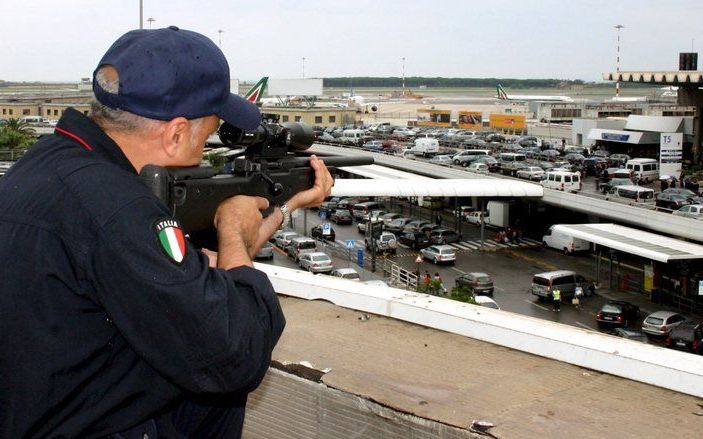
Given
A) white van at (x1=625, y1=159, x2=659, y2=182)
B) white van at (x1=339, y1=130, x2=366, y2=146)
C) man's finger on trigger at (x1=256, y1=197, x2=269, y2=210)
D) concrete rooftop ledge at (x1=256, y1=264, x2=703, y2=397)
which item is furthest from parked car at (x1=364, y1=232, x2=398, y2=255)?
man's finger on trigger at (x1=256, y1=197, x2=269, y2=210)

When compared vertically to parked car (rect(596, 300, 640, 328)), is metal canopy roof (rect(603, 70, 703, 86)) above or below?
above

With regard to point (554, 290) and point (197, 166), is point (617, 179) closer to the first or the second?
point (554, 290)

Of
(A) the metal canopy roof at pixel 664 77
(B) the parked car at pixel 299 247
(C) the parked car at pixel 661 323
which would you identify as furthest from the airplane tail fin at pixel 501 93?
(C) the parked car at pixel 661 323

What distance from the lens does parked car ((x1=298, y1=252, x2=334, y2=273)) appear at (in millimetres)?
22406

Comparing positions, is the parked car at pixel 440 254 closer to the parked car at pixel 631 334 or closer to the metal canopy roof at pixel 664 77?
the parked car at pixel 631 334

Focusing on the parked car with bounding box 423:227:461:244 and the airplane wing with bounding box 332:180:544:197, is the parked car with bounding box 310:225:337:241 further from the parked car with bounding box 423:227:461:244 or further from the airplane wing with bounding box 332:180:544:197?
the parked car with bounding box 423:227:461:244

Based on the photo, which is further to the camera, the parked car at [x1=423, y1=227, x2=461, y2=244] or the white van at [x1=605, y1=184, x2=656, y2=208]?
the parked car at [x1=423, y1=227, x2=461, y2=244]

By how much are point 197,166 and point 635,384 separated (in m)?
2.26

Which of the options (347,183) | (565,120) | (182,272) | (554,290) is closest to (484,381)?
(182,272)

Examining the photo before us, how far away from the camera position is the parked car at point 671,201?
81.6 ft

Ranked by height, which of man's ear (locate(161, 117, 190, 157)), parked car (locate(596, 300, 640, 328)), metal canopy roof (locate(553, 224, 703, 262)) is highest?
man's ear (locate(161, 117, 190, 157))

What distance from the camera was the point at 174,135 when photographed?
5.32 feet

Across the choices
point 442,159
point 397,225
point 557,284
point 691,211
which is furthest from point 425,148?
point 557,284

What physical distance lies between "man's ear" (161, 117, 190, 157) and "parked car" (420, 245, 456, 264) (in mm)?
22512
